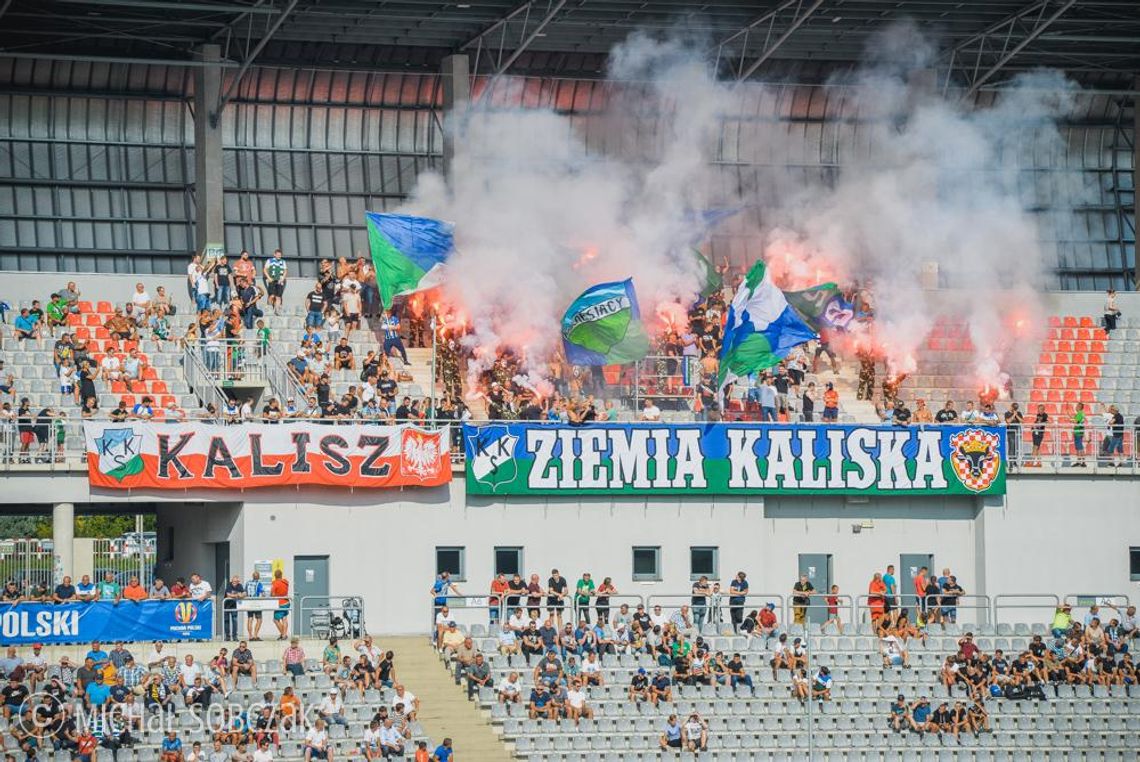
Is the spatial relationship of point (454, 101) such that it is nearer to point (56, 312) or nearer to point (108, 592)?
point (56, 312)

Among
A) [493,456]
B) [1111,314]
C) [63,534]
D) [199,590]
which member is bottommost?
[199,590]

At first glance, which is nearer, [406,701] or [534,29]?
[406,701]

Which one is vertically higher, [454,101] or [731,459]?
[454,101]

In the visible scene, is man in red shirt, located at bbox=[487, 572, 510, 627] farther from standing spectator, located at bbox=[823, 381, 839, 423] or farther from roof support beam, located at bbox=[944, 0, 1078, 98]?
roof support beam, located at bbox=[944, 0, 1078, 98]

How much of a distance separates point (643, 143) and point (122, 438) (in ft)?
58.8

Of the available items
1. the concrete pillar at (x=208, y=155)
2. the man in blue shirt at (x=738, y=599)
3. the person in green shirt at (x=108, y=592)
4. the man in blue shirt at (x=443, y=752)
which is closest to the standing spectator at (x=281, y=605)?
the person in green shirt at (x=108, y=592)

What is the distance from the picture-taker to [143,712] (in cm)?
3294

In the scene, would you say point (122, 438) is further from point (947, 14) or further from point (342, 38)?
point (947, 14)

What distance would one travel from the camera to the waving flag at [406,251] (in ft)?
146

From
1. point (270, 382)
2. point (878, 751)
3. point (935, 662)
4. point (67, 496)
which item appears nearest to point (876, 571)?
point (935, 662)

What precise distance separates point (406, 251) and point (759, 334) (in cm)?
784

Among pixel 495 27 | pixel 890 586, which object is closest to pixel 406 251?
pixel 495 27

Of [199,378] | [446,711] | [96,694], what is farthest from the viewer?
[199,378]

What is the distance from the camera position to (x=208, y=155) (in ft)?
166
